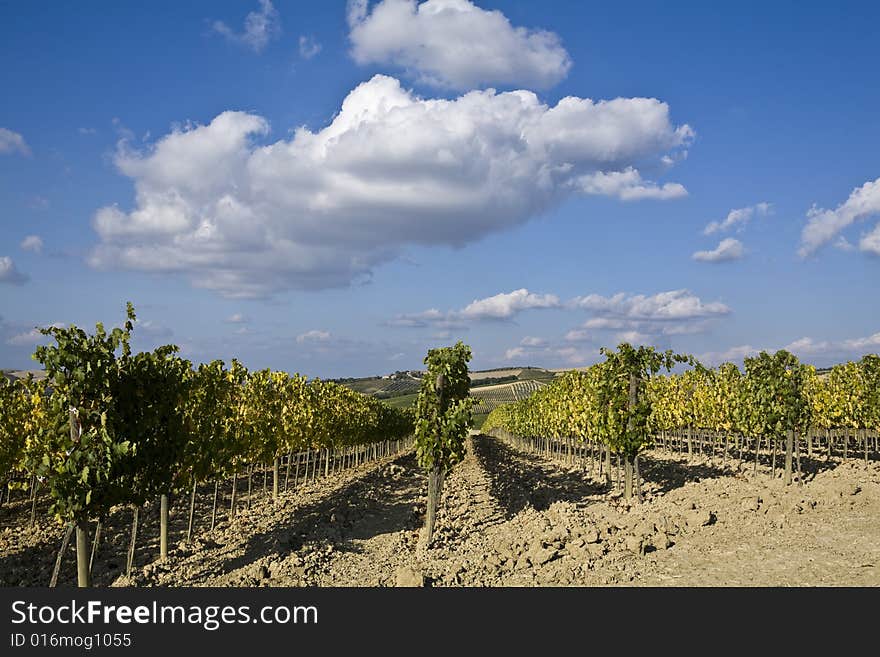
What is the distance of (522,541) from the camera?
56.4 ft

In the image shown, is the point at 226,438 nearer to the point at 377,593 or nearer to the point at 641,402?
the point at 377,593

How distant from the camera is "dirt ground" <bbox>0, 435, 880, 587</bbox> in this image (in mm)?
13922

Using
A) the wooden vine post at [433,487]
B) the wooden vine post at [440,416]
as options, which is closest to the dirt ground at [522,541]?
the wooden vine post at [433,487]

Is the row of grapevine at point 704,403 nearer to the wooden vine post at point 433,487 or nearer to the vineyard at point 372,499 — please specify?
Result: the vineyard at point 372,499

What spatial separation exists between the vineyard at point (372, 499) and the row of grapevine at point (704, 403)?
0.51 ft

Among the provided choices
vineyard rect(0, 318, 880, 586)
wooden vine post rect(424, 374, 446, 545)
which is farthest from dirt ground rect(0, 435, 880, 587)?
wooden vine post rect(424, 374, 446, 545)

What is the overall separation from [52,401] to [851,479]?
2794 cm

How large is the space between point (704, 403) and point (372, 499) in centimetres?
2356

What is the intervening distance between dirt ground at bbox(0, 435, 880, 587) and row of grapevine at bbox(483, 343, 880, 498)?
2723mm

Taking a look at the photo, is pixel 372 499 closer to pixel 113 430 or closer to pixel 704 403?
pixel 113 430

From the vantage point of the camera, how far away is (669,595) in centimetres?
1140

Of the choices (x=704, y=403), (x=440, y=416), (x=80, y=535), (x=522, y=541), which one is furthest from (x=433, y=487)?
(x=704, y=403)

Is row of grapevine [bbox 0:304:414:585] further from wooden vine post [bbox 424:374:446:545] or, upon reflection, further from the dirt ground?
wooden vine post [bbox 424:374:446:545]

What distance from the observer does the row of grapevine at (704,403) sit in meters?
23.9
